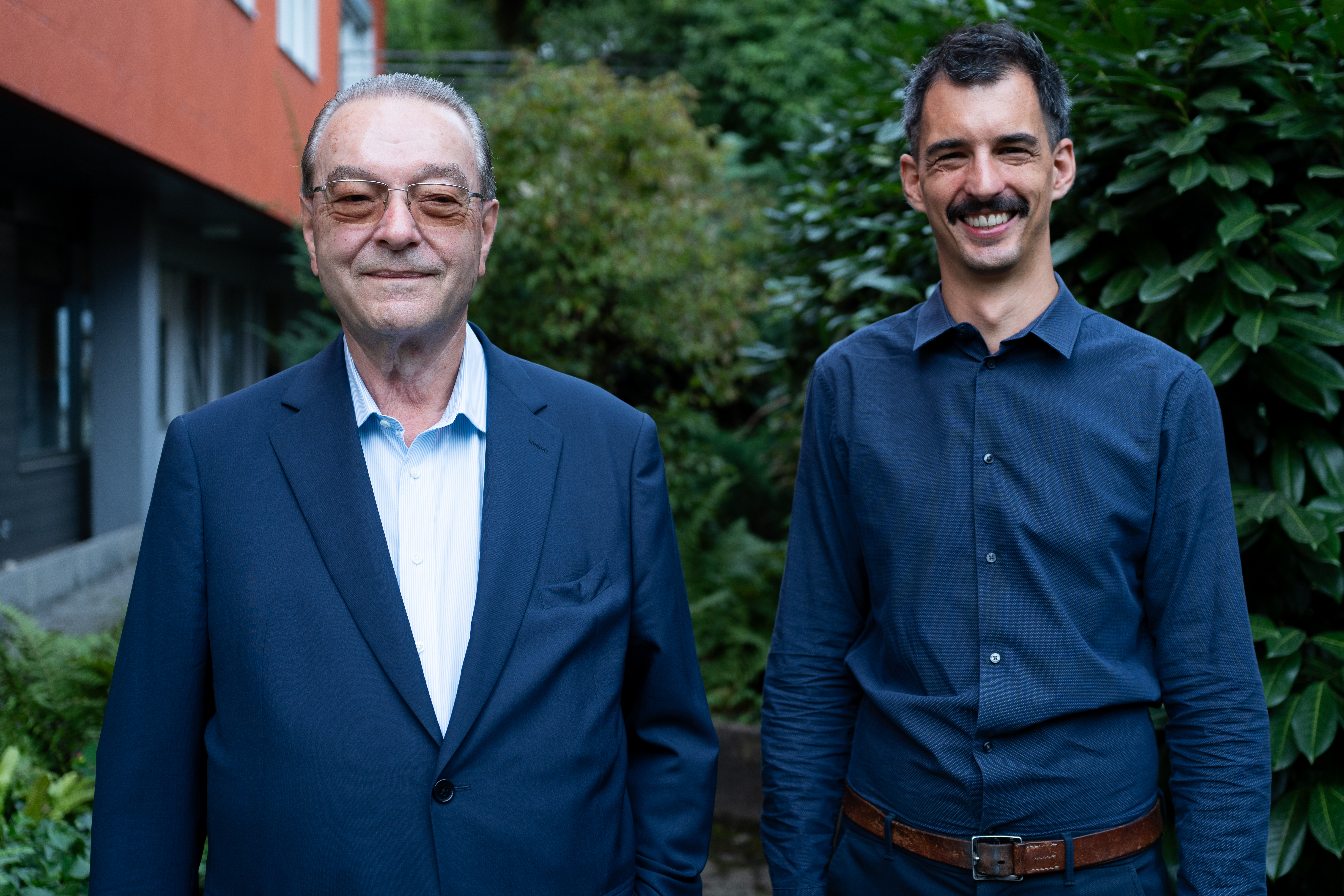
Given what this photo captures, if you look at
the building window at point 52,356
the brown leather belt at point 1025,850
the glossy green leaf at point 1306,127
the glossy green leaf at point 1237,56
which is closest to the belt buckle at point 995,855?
the brown leather belt at point 1025,850

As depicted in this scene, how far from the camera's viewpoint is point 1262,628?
8.41 ft

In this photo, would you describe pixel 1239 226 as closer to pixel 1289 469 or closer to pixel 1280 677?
pixel 1289 469

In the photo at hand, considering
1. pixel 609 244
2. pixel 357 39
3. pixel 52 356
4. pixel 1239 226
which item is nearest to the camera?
pixel 1239 226

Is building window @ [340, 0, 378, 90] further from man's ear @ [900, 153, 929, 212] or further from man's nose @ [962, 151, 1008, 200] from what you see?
man's nose @ [962, 151, 1008, 200]

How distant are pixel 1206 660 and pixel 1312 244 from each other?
3.99ft

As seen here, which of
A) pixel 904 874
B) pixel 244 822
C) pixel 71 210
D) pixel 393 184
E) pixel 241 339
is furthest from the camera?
pixel 241 339

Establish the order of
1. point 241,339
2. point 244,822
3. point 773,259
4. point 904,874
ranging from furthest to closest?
1. point 241,339
2. point 773,259
3. point 904,874
4. point 244,822

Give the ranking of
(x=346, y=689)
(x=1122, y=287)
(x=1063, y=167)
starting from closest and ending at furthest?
(x=346, y=689) → (x=1063, y=167) → (x=1122, y=287)

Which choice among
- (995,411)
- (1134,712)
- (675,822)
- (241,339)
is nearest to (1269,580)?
(1134,712)

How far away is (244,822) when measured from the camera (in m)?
1.75

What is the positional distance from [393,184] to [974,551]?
1.26 metres

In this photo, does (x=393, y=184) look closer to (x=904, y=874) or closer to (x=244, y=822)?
(x=244, y=822)

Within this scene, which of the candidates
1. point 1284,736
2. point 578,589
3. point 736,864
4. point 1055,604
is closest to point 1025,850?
point 1055,604

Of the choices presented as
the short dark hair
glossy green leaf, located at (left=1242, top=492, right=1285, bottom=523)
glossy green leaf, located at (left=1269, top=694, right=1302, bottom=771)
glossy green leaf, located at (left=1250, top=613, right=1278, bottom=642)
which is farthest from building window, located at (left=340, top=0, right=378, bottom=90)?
glossy green leaf, located at (left=1269, top=694, right=1302, bottom=771)
